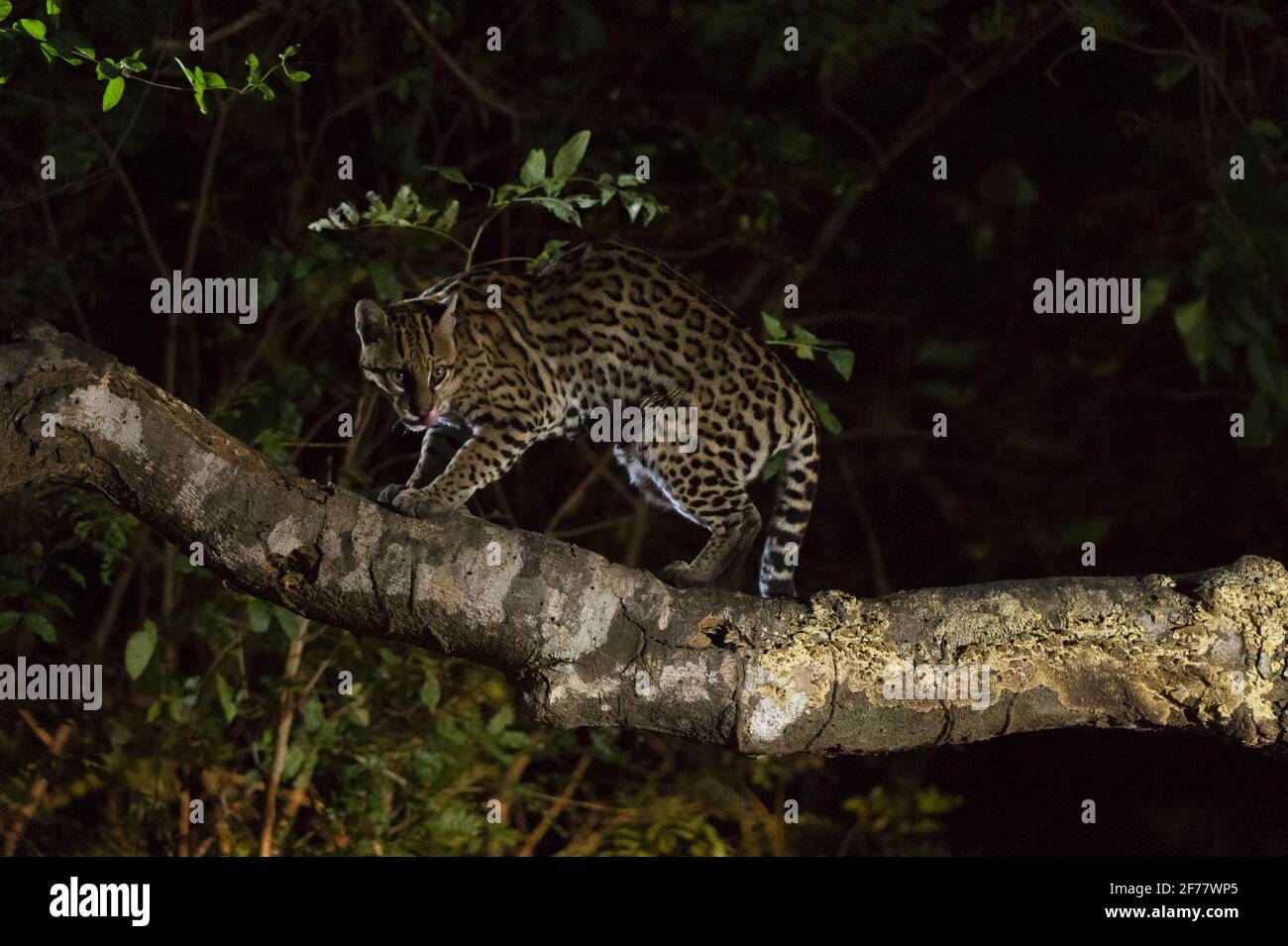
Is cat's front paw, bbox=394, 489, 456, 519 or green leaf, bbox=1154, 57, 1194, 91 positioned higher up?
green leaf, bbox=1154, 57, 1194, 91

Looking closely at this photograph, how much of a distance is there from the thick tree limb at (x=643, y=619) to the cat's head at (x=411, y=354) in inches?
41.4

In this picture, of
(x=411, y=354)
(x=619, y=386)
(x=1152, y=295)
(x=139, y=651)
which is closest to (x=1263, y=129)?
(x=1152, y=295)

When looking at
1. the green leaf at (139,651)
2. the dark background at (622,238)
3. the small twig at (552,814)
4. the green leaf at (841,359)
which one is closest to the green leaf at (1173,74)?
the dark background at (622,238)

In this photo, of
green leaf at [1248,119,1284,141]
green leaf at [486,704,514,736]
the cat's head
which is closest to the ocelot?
the cat's head

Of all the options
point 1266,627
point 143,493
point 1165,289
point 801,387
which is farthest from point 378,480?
point 1266,627

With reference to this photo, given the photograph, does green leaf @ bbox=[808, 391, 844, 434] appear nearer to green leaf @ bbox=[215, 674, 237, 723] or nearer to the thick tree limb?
the thick tree limb

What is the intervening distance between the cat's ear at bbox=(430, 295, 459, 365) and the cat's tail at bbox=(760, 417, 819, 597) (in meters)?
0.96

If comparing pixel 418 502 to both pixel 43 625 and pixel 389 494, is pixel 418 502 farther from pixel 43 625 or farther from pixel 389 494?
pixel 43 625

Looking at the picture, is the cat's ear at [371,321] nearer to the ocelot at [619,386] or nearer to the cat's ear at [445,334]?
the ocelot at [619,386]

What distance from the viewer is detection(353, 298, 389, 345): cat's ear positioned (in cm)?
411

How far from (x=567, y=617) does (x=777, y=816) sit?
3821 millimetres

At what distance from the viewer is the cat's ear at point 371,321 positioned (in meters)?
4.11

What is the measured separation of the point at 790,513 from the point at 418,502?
1.05 m

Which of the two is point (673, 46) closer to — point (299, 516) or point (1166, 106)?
point (1166, 106)
